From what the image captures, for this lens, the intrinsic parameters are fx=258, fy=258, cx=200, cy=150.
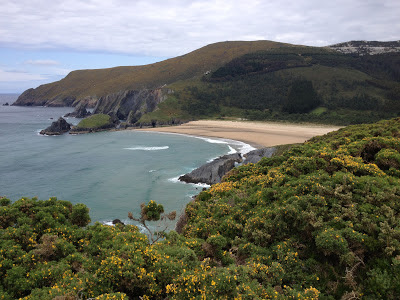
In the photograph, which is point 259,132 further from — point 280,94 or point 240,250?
point 240,250

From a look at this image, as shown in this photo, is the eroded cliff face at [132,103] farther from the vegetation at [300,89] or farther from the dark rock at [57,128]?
the dark rock at [57,128]

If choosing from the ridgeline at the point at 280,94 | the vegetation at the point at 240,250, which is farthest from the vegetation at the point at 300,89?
the vegetation at the point at 240,250

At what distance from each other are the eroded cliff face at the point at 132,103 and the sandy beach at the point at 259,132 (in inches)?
1013

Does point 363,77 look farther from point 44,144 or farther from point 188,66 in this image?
point 44,144

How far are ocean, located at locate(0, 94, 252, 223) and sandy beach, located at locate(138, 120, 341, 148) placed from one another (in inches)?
230

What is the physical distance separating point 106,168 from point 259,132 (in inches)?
1788

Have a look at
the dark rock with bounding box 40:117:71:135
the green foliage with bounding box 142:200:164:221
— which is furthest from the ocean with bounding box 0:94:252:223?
the green foliage with bounding box 142:200:164:221

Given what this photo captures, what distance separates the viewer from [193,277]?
7742 mm

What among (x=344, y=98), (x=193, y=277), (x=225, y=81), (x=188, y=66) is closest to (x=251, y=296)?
(x=193, y=277)

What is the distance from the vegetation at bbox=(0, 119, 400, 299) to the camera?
7.83 metres

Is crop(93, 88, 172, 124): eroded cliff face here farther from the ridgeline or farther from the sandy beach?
the sandy beach

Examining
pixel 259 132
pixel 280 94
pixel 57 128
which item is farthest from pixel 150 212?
pixel 280 94

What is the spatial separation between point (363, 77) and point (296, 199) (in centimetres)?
13552

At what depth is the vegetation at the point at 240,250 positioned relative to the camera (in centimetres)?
783
